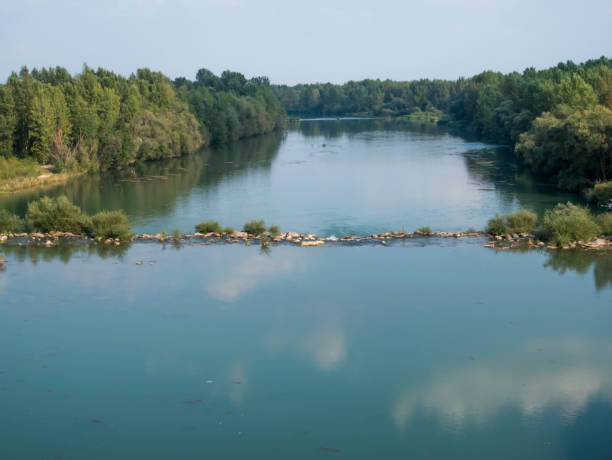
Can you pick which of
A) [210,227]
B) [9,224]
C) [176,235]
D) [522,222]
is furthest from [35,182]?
[522,222]

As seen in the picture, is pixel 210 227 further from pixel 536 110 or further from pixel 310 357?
pixel 536 110

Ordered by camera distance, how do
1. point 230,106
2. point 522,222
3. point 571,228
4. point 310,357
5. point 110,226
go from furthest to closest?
point 230,106 < point 110,226 < point 522,222 < point 571,228 < point 310,357

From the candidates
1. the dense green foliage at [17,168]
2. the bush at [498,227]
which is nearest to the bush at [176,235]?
the bush at [498,227]

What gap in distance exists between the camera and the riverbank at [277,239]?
2542 cm

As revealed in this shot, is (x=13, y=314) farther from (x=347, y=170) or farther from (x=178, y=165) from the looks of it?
(x=178, y=165)

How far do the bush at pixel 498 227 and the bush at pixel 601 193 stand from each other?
7695mm

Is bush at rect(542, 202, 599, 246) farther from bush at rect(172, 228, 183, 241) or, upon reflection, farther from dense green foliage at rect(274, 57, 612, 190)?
bush at rect(172, 228, 183, 241)

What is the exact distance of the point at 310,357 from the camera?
Result: 15430 mm

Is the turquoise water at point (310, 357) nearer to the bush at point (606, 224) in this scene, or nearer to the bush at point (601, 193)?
the bush at point (606, 224)

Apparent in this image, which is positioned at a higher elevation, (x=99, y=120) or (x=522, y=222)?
(x=99, y=120)

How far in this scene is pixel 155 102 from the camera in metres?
61.0

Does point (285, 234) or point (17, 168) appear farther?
point (17, 168)

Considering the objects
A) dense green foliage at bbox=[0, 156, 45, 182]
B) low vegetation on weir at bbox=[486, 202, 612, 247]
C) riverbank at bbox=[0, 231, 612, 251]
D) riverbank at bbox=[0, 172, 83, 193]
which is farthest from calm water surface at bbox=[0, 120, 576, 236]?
dense green foliage at bbox=[0, 156, 45, 182]

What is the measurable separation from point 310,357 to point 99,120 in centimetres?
4017
